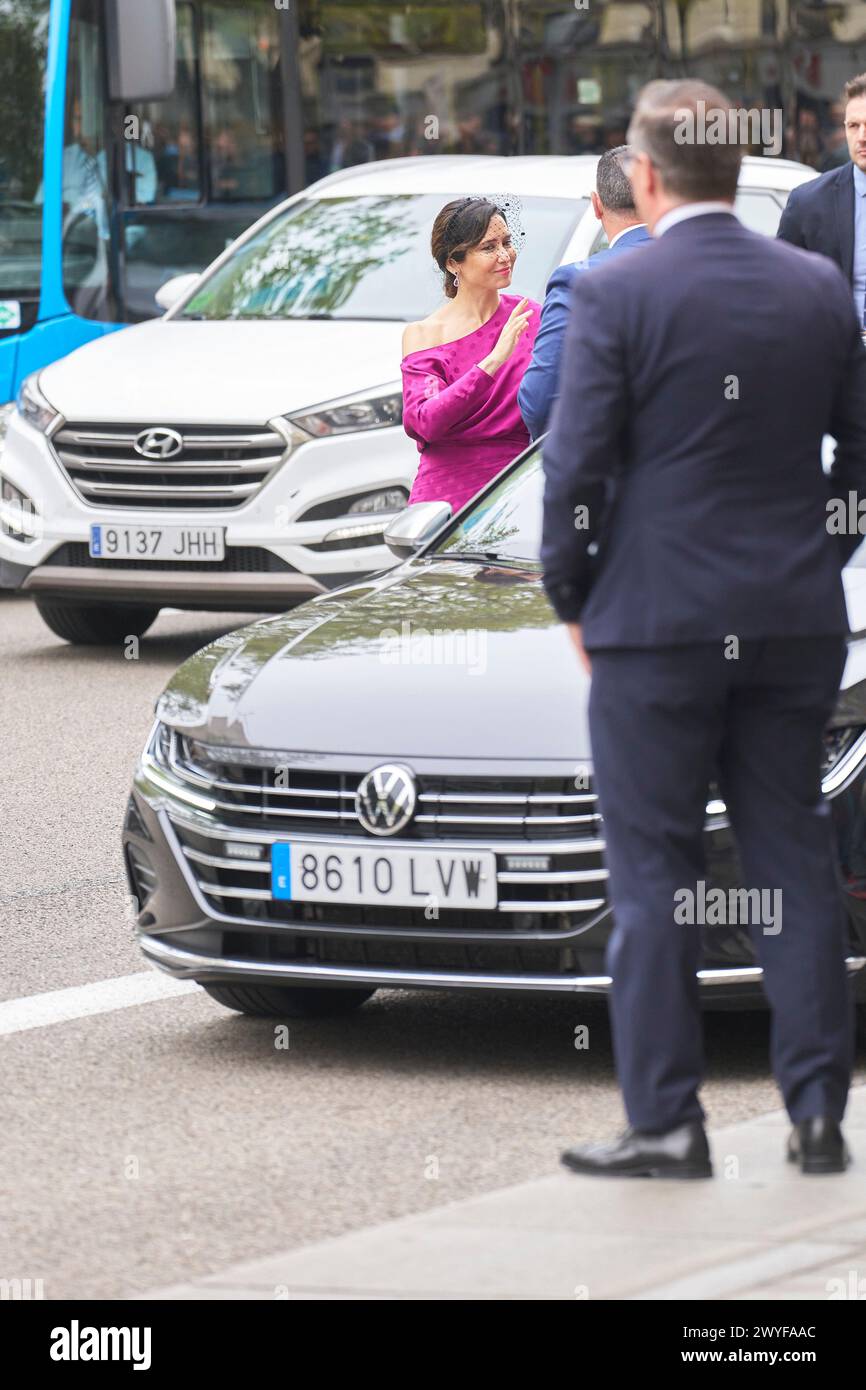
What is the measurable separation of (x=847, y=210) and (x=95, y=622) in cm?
527

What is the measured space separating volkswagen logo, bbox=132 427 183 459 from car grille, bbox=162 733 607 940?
6022mm

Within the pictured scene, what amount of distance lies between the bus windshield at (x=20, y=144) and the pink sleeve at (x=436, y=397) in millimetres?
6759

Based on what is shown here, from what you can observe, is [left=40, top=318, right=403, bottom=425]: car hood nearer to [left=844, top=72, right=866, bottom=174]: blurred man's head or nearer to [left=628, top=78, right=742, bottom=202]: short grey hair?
[left=844, top=72, right=866, bottom=174]: blurred man's head

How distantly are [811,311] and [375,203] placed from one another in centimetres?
A: 859

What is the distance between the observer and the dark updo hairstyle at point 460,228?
8.39 m

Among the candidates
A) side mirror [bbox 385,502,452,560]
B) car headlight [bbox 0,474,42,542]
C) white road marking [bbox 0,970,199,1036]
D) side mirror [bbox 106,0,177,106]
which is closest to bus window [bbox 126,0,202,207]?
side mirror [bbox 106,0,177,106]

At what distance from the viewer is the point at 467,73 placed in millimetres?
16359

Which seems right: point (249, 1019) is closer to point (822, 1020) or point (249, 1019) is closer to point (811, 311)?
point (822, 1020)

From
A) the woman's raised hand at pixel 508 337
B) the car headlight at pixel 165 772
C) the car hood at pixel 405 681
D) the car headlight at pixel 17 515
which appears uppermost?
the woman's raised hand at pixel 508 337

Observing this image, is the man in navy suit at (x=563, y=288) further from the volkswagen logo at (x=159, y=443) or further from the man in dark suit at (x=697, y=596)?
the volkswagen logo at (x=159, y=443)

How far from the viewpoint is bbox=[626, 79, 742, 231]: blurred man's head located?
4.63m

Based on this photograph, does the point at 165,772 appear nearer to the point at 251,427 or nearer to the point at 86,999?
the point at 86,999

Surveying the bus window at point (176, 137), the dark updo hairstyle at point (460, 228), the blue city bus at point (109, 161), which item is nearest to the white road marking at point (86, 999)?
the dark updo hairstyle at point (460, 228)
